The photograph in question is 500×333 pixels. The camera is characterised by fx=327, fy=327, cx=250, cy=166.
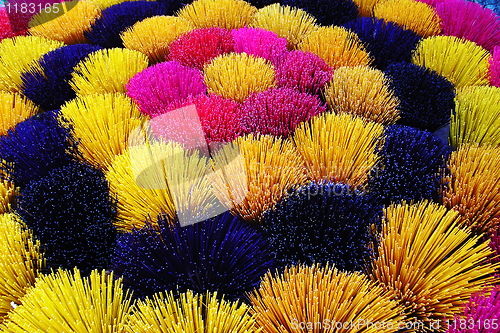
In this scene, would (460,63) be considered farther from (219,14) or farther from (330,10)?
(219,14)

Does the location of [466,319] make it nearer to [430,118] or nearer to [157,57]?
[430,118]

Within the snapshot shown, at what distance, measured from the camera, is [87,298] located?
0.40 metres

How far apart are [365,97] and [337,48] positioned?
0.61ft

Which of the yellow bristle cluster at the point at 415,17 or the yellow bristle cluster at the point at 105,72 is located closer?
the yellow bristle cluster at the point at 105,72

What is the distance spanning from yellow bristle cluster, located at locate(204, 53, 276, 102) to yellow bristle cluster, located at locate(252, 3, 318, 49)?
197 millimetres

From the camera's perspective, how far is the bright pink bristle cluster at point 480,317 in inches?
13.7

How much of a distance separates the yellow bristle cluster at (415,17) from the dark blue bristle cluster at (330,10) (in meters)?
0.08

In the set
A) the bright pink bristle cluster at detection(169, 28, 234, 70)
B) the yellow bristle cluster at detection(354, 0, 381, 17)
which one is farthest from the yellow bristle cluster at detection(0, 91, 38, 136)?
the yellow bristle cluster at detection(354, 0, 381, 17)

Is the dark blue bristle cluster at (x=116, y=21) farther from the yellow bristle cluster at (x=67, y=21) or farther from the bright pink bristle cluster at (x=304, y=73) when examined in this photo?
the bright pink bristle cluster at (x=304, y=73)

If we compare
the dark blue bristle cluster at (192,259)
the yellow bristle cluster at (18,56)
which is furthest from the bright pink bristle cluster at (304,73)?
the yellow bristle cluster at (18,56)

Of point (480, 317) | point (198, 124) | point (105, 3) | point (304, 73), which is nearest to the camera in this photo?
point (480, 317)

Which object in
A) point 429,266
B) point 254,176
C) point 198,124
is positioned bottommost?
point 429,266

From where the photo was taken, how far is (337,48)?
29.7 inches

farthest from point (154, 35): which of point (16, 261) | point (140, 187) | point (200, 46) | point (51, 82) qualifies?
point (16, 261)
